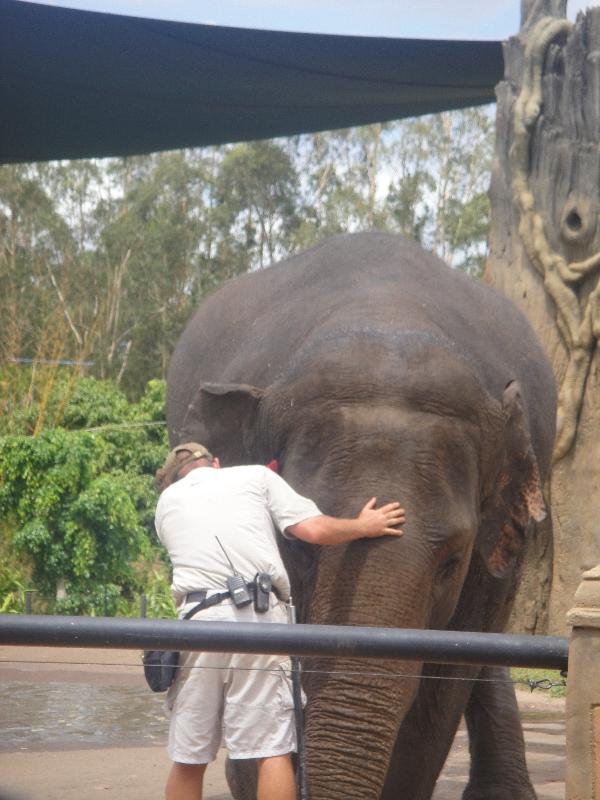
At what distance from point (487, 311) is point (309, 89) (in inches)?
258

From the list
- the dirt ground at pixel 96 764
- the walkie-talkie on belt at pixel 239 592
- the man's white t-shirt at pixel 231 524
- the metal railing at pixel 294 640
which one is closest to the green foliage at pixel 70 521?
the dirt ground at pixel 96 764

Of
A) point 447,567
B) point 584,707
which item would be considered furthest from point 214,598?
point 584,707

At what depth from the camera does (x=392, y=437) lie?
3.62 meters

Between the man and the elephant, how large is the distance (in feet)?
0.30

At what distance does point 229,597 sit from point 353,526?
37cm

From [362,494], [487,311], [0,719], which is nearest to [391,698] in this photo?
[362,494]

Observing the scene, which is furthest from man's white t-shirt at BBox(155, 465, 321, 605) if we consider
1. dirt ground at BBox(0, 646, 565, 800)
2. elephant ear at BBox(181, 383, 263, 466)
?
elephant ear at BBox(181, 383, 263, 466)

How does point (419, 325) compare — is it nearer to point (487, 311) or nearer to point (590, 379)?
point (487, 311)

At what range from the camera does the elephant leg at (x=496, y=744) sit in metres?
4.78

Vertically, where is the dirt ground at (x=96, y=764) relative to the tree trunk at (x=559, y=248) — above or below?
below

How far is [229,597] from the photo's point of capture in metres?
3.45

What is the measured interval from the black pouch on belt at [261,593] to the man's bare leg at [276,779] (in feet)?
1.19

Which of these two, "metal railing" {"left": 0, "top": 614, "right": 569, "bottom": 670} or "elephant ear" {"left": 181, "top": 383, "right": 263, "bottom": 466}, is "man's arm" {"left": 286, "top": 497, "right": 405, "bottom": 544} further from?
"metal railing" {"left": 0, "top": 614, "right": 569, "bottom": 670}

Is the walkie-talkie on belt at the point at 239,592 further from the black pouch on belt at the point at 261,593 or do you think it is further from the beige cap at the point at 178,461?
the beige cap at the point at 178,461
